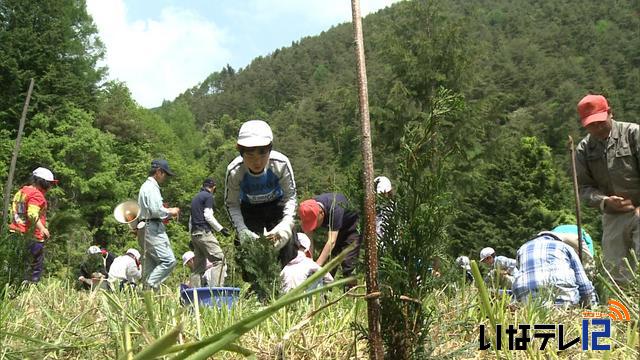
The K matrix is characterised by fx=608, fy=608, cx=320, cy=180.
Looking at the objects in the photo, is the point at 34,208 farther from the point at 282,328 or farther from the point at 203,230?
the point at 282,328

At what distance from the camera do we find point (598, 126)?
4688mm

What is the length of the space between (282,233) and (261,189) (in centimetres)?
46

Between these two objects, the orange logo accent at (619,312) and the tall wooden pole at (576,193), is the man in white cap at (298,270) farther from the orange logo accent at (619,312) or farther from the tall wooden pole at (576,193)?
the orange logo accent at (619,312)

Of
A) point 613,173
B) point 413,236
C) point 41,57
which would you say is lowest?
point 413,236

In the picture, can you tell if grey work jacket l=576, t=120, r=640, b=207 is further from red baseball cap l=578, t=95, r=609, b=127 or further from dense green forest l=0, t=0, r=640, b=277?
dense green forest l=0, t=0, r=640, b=277

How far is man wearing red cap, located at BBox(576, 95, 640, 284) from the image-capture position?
4.59 meters

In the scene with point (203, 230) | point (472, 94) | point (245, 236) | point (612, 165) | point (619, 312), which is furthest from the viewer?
point (472, 94)

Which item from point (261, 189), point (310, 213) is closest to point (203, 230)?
point (310, 213)

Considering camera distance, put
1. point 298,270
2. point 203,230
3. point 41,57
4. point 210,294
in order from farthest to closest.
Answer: point 41,57 < point 203,230 < point 298,270 < point 210,294

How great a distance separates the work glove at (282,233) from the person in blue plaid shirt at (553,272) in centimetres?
148

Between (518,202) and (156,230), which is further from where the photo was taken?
(518,202)

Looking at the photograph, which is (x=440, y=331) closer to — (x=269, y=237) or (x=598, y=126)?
(x=269, y=237)

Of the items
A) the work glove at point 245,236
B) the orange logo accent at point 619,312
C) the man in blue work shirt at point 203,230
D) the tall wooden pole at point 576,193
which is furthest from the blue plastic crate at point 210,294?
the man in blue work shirt at point 203,230

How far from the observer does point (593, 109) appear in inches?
182
